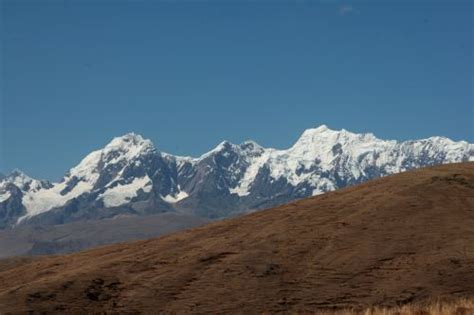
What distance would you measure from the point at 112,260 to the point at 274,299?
854 inches

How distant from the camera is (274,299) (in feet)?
226

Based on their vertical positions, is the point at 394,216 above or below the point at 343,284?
above

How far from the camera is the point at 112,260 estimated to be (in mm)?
84062

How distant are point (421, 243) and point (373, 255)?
17.5 ft

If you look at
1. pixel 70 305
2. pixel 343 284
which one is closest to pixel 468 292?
pixel 343 284

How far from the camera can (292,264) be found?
248 ft

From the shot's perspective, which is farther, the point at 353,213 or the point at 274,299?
the point at 353,213

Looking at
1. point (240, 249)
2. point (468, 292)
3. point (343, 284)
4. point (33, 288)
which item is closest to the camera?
point (468, 292)

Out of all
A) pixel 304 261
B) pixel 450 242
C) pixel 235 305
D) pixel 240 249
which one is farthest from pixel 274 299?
pixel 450 242

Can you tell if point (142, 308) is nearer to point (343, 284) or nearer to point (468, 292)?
point (343, 284)

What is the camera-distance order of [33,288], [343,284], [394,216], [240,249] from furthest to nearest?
[394,216]
[240,249]
[33,288]
[343,284]

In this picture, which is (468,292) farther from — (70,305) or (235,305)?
(70,305)

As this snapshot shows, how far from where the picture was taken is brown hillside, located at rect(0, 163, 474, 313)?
226 ft

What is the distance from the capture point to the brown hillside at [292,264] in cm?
6900
